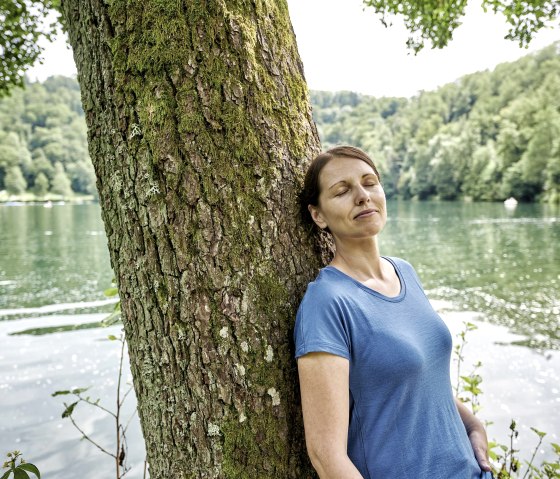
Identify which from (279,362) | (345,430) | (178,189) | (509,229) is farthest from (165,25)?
(509,229)

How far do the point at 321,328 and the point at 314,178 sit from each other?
59cm

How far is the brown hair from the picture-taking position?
1.74 m

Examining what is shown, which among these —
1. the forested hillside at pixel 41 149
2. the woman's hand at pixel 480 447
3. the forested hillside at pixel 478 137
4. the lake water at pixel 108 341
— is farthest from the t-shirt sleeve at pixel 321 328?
the forested hillside at pixel 41 149

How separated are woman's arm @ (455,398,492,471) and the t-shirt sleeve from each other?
0.72m

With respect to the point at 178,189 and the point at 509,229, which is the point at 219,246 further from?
the point at 509,229

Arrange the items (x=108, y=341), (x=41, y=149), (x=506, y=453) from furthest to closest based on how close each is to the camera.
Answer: (x=41, y=149)
(x=108, y=341)
(x=506, y=453)

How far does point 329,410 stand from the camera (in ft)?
4.54

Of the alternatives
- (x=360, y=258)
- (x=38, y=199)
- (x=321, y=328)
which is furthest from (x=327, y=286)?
(x=38, y=199)

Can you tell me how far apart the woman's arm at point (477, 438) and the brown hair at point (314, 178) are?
0.97 m

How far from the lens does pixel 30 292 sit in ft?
49.2

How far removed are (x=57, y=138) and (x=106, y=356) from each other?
12262 cm

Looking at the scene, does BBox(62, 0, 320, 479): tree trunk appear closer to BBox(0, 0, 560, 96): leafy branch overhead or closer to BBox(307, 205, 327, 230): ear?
BBox(307, 205, 327, 230): ear

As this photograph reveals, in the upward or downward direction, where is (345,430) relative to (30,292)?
upward

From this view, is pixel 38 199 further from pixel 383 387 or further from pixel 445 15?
pixel 383 387
